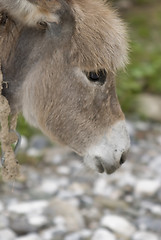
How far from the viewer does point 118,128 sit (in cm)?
283

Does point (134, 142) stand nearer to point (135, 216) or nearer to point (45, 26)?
point (135, 216)

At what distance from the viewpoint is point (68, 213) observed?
13.7 feet

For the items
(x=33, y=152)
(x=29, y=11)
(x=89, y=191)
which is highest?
(x=29, y=11)

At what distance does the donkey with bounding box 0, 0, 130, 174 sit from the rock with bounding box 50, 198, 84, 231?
132cm

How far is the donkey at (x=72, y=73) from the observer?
8.70 feet

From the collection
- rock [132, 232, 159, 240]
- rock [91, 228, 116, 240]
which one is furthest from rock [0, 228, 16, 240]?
rock [132, 232, 159, 240]

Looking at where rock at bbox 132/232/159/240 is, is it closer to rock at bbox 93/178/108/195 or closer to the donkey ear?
rock at bbox 93/178/108/195

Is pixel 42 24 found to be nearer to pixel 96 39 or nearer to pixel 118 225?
pixel 96 39

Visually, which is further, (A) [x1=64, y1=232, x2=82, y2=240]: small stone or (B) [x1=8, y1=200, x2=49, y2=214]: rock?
(B) [x1=8, y1=200, x2=49, y2=214]: rock

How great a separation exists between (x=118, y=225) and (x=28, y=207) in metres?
0.73

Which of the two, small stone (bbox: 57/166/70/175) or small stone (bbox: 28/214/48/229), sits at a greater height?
small stone (bbox: 28/214/48/229)

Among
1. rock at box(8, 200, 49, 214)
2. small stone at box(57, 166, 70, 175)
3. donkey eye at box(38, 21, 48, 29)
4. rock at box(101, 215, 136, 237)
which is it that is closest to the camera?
donkey eye at box(38, 21, 48, 29)

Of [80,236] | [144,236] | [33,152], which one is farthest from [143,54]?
[80,236]

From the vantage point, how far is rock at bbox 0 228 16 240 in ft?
12.6
